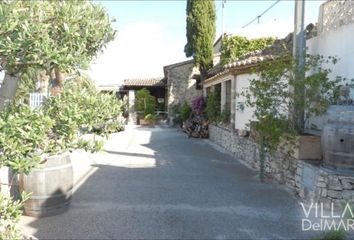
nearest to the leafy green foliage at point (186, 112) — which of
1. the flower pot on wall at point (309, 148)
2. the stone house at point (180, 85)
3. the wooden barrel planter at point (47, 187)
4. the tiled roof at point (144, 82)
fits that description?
the stone house at point (180, 85)

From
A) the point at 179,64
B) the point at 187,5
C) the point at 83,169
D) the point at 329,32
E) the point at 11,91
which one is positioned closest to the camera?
the point at 11,91

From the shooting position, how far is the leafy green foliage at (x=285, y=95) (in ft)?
24.1

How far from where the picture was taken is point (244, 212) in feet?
20.9

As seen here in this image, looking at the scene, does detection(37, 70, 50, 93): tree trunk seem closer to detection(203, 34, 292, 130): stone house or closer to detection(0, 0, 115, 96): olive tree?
detection(0, 0, 115, 96): olive tree

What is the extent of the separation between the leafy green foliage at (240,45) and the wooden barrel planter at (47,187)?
12.2 metres

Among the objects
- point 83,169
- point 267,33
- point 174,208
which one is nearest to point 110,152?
point 83,169

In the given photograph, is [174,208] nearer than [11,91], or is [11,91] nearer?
[11,91]

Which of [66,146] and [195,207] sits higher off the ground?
[66,146]

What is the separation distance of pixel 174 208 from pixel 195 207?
384 millimetres

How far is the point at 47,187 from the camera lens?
19.5ft

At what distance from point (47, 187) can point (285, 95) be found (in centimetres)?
502

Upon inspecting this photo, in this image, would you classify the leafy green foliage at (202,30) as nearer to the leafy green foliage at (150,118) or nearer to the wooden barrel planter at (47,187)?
the leafy green foliage at (150,118)

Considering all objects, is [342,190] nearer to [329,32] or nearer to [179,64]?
[329,32]

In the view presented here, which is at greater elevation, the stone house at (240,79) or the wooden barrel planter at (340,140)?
the stone house at (240,79)
